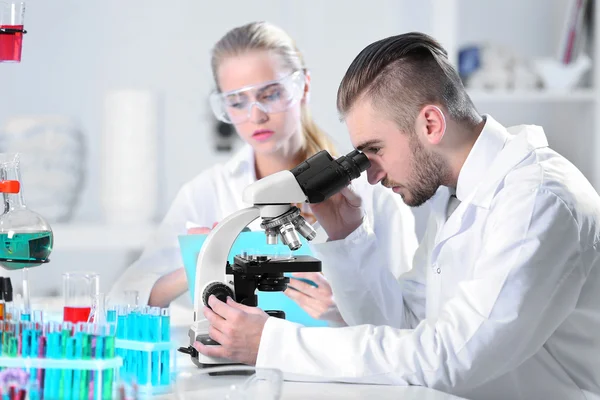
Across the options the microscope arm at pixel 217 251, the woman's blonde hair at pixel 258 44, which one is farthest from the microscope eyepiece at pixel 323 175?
the woman's blonde hair at pixel 258 44

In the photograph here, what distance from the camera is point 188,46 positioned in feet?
11.8

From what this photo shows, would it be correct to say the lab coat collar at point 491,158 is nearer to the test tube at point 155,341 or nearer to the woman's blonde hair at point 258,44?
the test tube at point 155,341

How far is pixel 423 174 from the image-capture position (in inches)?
68.9

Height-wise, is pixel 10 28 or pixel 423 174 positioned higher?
pixel 10 28

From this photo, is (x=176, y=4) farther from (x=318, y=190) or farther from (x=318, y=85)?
(x=318, y=190)

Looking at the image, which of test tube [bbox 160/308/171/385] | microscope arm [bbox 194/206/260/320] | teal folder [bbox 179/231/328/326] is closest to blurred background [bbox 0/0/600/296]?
teal folder [bbox 179/231/328/326]

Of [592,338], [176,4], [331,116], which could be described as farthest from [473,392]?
[176,4]

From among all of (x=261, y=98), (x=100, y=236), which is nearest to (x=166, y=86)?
(x=100, y=236)

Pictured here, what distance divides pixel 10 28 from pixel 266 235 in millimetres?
701

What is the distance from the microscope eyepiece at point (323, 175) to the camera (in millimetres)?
1574

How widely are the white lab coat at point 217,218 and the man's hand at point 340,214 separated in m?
0.07

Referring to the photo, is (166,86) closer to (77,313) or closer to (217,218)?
(217,218)

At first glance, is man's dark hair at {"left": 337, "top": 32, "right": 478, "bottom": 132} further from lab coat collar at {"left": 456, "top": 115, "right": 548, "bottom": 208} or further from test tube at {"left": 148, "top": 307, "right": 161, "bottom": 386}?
test tube at {"left": 148, "top": 307, "right": 161, "bottom": 386}

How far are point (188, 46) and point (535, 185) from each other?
93.1 inches
